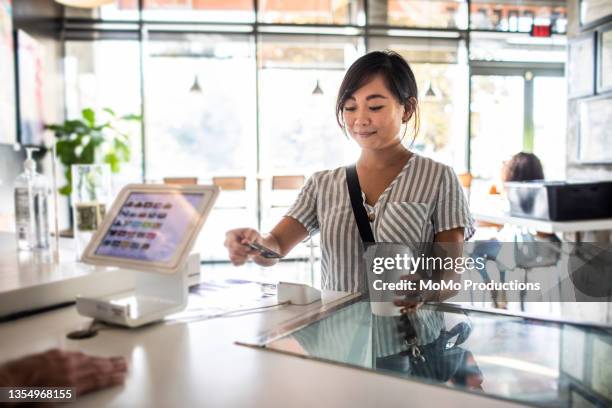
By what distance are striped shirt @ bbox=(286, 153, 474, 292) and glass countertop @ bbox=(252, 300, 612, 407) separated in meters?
0.34

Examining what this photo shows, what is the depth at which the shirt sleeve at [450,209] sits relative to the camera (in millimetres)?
1494

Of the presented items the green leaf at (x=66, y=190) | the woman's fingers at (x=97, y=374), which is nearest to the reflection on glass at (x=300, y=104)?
the green leaf at (x=66, y=190)

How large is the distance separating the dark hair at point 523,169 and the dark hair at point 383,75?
7.82ft

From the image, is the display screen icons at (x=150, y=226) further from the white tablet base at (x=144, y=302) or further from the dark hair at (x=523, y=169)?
the dark hair at (x=523, y=169)

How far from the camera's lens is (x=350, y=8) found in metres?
6.46

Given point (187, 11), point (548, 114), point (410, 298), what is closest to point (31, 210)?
point (410, 298)

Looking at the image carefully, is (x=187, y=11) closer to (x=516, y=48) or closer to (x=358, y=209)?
(x=516, y=48)

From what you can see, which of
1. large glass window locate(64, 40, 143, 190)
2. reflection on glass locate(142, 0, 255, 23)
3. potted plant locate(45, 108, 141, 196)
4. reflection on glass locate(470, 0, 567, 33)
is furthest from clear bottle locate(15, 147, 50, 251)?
reflection on glass locate(470, 0, 567, 33)

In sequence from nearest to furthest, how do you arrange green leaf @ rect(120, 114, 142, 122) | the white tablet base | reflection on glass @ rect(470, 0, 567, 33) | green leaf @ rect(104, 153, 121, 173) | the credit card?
the white tablet base < the credit card < green leaf @ rect(104, 153, 121, 173) < green leaf @ rect(120, 114, 142, 122) < reflection on glass @ rect(470, 0, 567, 33)

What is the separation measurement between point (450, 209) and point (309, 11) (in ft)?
17.7

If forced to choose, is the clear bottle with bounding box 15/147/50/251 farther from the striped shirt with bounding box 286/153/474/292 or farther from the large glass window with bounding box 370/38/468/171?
the large glass window with bounding box 370/38/468/171

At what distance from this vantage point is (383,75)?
1488mm

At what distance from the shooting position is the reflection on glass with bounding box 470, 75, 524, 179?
649 centimetres

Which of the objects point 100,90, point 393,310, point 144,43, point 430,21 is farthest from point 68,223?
point 393,310
